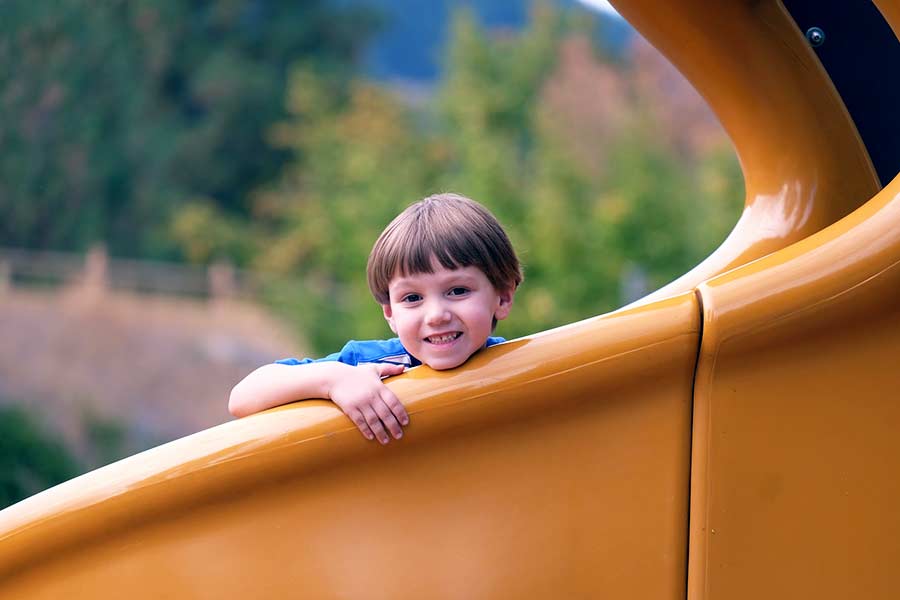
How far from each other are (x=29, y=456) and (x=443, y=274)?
930 centimetres

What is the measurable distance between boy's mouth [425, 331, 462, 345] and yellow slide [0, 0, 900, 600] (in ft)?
0.21

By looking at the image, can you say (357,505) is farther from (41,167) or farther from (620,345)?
(41,167)

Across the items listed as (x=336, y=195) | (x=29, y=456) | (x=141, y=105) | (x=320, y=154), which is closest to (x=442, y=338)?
(x=29, y=456)

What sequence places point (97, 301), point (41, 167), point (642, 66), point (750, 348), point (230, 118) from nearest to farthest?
point (750, 348), point (41, 167), point (97, 301), point (642, 66), point (230, 118)

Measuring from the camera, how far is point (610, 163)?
1420 centimetres

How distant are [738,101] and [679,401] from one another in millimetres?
Answer: 649

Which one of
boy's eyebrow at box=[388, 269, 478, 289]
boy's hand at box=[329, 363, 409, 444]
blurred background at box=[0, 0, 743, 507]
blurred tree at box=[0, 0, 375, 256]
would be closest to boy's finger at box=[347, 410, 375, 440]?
boy's hand at box=[329, 363, 409, 444]

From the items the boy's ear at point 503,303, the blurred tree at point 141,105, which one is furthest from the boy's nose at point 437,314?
the blurred tree at point 141,105

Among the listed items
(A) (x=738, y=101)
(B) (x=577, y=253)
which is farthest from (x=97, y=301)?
(A) (x=738, y=101)

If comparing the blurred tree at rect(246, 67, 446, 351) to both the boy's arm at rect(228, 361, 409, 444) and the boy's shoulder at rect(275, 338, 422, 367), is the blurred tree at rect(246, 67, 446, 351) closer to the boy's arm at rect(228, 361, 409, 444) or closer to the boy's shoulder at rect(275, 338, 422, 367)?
the boy's shoulder at rect(275, 338, 422, 367)

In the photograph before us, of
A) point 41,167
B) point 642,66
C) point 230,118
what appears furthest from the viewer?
point 230,118

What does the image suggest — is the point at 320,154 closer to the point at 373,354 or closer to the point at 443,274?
the point at 373,354

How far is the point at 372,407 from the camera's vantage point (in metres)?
1.34

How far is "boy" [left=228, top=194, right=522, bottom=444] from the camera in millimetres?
1363
